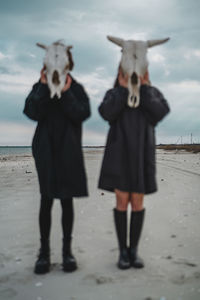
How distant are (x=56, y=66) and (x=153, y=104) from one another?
0.96 metres

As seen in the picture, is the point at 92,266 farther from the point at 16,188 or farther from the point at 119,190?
the point at 16,188

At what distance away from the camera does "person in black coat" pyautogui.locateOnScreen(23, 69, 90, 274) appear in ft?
8.83

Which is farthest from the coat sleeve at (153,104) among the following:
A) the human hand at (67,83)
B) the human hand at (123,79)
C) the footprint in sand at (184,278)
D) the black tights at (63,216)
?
the footprint in sand at (184,278)

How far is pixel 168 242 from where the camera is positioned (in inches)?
135

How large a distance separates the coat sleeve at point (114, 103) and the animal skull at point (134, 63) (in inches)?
2.6

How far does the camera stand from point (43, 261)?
274 centimetres

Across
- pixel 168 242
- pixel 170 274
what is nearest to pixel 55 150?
pixel 170 274

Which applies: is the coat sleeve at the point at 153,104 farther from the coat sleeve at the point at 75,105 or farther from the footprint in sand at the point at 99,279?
the footprint in sand at the point at 99,279

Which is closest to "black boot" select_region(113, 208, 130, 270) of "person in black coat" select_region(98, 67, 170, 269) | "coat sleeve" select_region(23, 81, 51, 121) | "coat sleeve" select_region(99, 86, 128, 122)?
"person in black coat" select_region(98, 67, 170, 269)

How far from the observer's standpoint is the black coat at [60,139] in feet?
8.82

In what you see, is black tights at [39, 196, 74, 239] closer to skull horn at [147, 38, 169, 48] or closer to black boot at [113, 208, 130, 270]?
black boot at [113, 208, 130, 270]

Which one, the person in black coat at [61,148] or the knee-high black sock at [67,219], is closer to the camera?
the person in black coat at [61,148]

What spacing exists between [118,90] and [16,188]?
16.8ft

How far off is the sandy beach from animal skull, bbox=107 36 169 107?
157 cm
